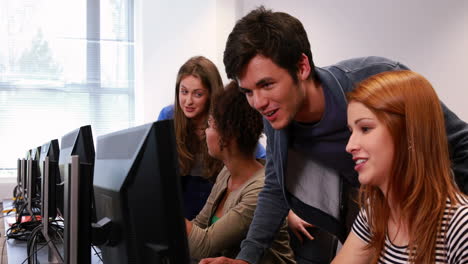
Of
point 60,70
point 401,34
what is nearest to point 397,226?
point 401,34

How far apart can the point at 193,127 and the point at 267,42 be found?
104cm

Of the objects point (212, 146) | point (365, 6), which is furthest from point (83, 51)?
point (212, 146)

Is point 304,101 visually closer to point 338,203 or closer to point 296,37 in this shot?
point 296,37

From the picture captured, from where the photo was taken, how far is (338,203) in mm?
1424

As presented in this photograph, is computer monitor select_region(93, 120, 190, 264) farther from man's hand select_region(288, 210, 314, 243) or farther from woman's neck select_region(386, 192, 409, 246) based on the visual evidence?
man's hand select_region(288, 210, 314, 243)

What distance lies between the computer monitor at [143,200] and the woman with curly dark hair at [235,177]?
2.03 feet

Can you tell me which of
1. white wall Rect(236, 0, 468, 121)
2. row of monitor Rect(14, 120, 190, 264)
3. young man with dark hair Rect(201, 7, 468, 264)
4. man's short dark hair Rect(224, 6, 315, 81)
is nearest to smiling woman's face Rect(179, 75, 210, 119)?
young man with dark hair Rect(201, 7, 468, 264)

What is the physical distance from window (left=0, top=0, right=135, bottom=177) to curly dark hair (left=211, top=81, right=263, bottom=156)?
284cm

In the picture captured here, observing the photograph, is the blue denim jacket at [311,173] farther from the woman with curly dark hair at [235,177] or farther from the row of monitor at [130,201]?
the row of monitor at [130,201]

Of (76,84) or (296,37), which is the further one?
(76,84)

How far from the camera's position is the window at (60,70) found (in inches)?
158

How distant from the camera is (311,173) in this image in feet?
4.73

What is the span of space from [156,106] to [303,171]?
8.82 ft

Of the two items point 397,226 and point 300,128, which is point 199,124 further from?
point 397,226
